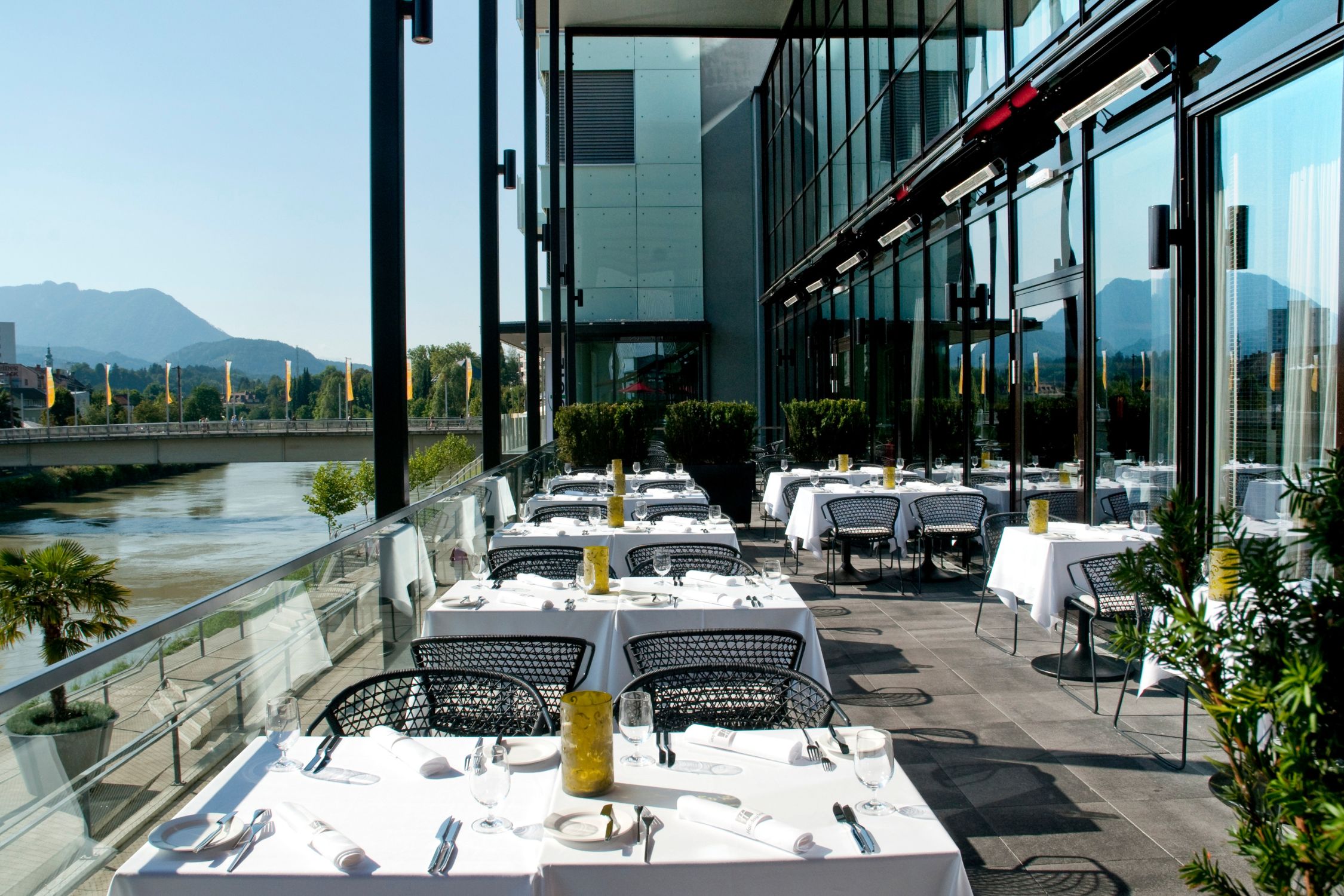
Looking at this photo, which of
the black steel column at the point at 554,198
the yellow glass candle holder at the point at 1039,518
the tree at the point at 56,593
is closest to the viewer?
the yellow glass candle holder at the point at 1039,518

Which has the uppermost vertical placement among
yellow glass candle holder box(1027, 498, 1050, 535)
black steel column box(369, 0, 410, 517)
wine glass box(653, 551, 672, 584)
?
black steel column box(369, 0, 410, 517)

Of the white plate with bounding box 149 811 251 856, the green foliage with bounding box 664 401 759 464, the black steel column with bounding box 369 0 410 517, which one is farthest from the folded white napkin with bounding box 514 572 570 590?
the green foliage with bounding box 664 401 759 464

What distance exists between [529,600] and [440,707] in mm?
1073

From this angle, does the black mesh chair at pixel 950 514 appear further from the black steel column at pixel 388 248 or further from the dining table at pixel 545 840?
the dining table at pixel 545 840

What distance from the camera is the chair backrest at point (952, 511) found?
7.73 meters

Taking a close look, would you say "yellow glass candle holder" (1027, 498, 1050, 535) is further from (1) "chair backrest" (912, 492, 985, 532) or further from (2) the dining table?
(2) the dining table

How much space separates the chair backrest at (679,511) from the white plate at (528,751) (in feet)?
14.0

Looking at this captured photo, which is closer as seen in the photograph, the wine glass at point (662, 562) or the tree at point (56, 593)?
the wine glass at point (662, 562)

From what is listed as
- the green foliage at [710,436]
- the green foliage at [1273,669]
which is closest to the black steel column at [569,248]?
the green foliage at [710,436]

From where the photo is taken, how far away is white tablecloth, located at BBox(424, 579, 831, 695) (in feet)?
12.7

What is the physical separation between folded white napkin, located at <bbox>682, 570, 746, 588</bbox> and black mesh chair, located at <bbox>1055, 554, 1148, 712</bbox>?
1534 millimetres

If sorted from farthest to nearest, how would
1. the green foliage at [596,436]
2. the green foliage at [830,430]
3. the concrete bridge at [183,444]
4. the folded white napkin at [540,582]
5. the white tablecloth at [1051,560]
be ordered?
the concrete bridge at [183,444] < the green foliage at [596,436] < the green foliage at [830,430] < the white tablecloth at [1051,560] < the folded white napkin at [540,582]

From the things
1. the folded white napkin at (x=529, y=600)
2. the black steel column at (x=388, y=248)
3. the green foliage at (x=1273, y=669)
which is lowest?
the folded white napkin at (x=529, y=600)

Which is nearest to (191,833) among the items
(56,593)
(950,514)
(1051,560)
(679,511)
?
(1051,560)
